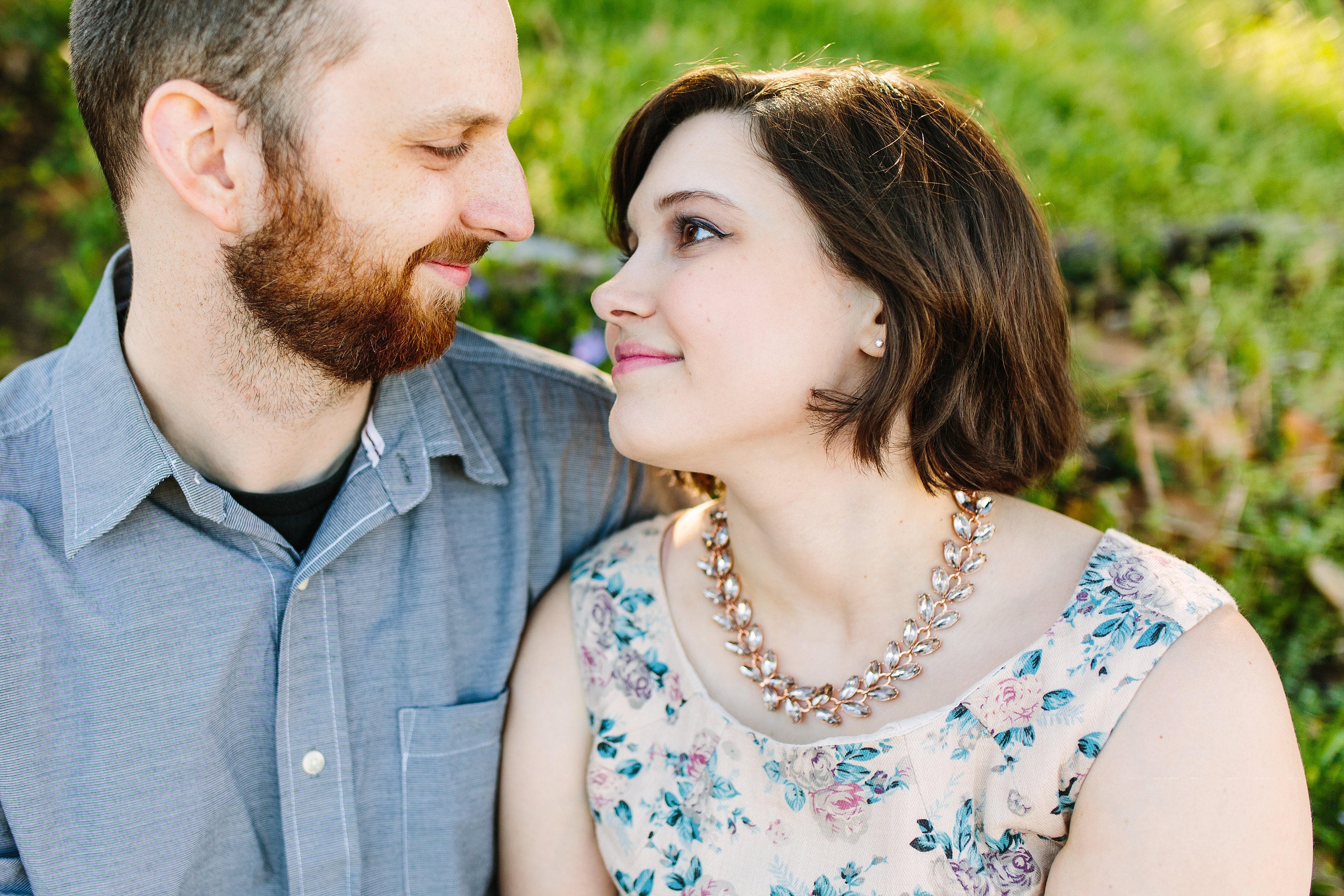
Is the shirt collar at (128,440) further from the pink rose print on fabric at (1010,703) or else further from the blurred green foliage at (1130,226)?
the pink rose print on fabric at (1010,703)

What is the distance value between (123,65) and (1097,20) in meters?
7.54

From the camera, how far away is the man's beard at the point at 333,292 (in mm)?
1706

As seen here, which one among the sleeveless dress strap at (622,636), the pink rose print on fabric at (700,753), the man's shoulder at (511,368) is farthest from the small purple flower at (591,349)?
the pink rose print on fabric at (700,753)

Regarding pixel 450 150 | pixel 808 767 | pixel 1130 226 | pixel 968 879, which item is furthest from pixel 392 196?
pixel 1130 226

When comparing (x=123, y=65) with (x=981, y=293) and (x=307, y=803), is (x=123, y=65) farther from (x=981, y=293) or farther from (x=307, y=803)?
(x=981, y=293)

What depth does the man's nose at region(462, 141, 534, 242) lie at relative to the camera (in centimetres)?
181

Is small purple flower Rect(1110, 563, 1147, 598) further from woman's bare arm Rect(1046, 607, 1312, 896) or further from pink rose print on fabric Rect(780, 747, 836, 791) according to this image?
pink rose print on fabric Rect(780, 747, 836, 791)

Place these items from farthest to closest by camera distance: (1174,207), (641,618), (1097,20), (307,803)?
(1097,20) → (1174,207) → (641,618) → (307,803)

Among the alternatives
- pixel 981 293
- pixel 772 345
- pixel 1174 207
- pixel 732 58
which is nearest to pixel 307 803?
pixel 772 345

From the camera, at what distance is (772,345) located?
5.46ft

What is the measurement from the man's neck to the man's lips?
1.78 ft

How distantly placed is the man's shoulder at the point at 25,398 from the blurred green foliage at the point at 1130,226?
4.59ft

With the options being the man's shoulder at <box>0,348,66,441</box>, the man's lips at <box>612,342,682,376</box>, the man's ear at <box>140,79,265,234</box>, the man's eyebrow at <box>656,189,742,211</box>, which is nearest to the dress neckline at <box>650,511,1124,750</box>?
the man's lips at <box>612,342,682,376</box>

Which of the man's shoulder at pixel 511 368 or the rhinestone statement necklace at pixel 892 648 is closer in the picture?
the rhinestone statement necklace at pixel 892 648
